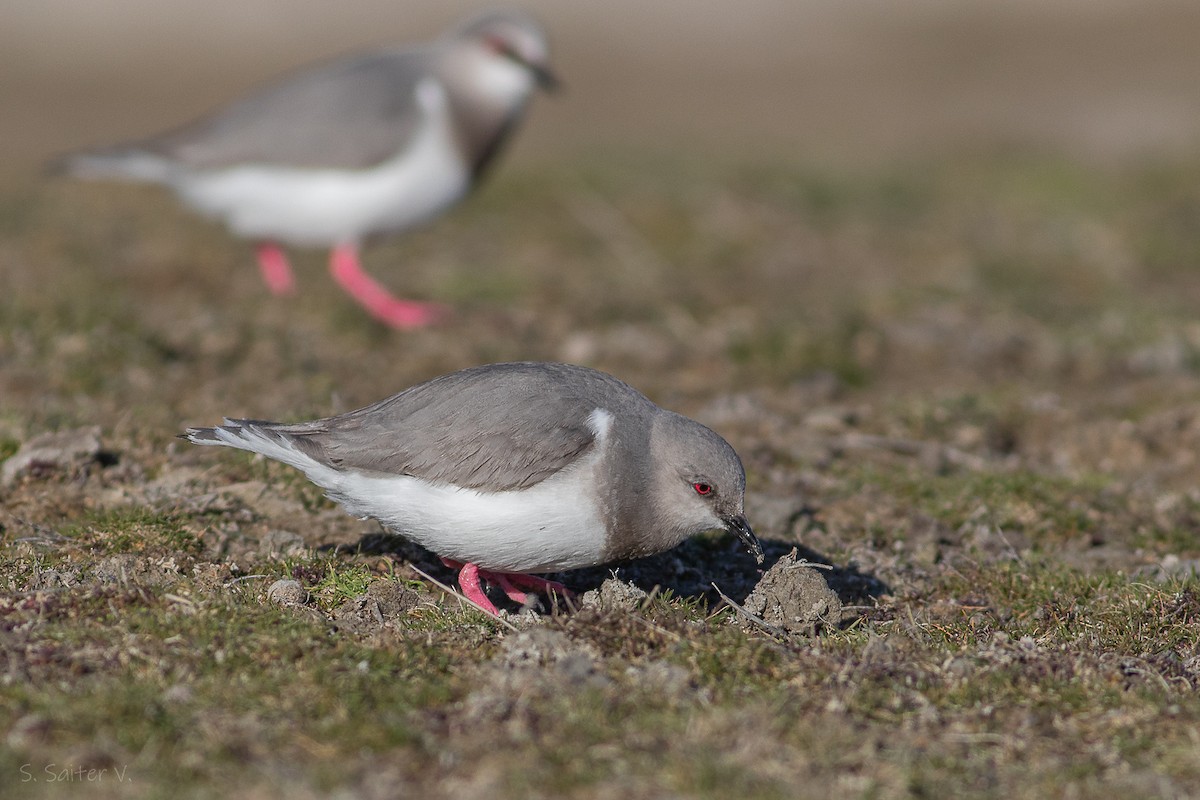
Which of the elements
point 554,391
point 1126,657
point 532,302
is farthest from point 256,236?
point 1126,657

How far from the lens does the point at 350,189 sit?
9602 mm

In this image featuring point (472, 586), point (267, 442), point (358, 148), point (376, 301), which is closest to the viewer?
point (267, 442)

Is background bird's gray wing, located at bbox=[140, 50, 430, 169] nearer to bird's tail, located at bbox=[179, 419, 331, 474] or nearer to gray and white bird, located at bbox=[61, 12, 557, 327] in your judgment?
gray and white bird, located at bbox=[61, 12, 557, 327]

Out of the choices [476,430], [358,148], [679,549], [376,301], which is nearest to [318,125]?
[358,148]

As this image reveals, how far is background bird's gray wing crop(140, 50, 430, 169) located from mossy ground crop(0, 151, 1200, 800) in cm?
111

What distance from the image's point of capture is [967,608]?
18.0 ft

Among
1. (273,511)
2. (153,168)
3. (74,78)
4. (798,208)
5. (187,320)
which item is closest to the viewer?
(273,511)

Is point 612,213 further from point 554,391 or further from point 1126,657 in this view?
point 1126,657

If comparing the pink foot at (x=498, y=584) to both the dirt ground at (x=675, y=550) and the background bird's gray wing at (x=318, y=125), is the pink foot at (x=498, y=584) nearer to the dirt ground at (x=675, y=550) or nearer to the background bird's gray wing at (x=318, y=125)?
the dirt ground at (x=675, y=550)

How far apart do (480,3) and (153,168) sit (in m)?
21.5

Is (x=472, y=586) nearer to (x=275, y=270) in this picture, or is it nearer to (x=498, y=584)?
(x=498, y=584)

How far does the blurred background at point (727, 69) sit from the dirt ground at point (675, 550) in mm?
5116

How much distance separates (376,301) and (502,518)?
16.8ft

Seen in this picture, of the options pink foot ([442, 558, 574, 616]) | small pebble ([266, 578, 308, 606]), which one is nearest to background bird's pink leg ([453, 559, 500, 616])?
pink foot ([442, 558, 574, 616])
